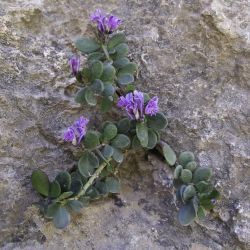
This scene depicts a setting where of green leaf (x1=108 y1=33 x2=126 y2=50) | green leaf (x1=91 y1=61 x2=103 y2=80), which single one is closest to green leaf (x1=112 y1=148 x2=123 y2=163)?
green leaf (x1=91 y1=61 x2=103 y2=80)

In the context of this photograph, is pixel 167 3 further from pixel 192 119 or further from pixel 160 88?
pixel 192 119

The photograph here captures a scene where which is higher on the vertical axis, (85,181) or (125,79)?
(125,79)

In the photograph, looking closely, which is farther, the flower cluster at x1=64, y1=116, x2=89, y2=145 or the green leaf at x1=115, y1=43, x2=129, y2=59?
the green leaf at x1=115, y1=43, x2=129, y2=59

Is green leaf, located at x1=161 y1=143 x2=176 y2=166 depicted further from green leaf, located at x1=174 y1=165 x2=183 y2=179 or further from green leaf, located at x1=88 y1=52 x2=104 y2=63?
green leaf, located at x1=88 y1=52 x2=104 y2=63

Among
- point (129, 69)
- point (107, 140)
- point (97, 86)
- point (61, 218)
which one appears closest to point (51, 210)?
point (61, 218)

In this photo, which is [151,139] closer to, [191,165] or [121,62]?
[191,165]

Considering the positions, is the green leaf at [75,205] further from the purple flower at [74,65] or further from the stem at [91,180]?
the purple flower at [74,65]
